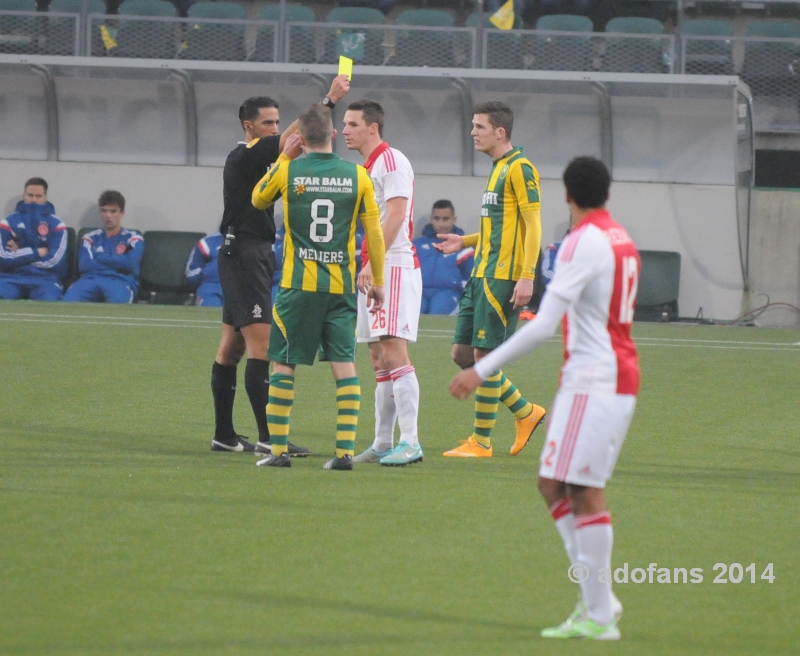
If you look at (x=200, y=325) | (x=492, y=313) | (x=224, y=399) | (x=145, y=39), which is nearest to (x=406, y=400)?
(x=492, y=313)

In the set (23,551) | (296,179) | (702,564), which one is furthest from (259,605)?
(296,179)

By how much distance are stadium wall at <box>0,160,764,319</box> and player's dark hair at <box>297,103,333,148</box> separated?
11750mm

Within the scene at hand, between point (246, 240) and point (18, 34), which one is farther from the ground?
point (18, 34)

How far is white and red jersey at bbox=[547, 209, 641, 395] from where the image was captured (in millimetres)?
3570

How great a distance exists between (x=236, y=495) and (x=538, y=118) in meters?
13.7

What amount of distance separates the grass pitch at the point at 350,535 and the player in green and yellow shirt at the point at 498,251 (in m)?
0.37

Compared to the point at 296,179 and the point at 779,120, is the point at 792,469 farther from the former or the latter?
the point at 779,120

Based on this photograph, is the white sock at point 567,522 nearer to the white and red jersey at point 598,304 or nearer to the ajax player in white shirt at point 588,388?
the ajax player in white shirt at point 588,388

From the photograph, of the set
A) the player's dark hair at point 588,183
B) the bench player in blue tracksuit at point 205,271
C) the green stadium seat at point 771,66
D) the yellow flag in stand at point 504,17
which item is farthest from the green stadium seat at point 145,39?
the player's dark hair at point 588,183

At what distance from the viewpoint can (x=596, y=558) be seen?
11.6 ft

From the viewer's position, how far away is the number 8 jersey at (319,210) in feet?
19.5

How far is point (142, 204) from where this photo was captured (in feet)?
59.4

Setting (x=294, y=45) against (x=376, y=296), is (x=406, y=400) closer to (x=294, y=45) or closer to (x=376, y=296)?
(x=376, y=296)

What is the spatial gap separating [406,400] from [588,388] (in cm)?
285
